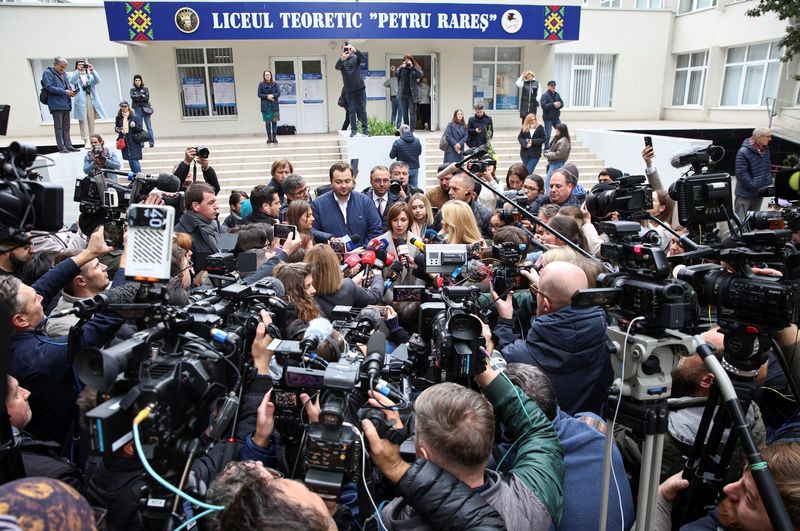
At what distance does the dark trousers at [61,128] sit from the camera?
472 inches

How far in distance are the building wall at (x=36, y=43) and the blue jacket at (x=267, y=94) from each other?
21.7 feet

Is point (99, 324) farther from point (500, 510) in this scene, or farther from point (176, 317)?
point (500, 510)

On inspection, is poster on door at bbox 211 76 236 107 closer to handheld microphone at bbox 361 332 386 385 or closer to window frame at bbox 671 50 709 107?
handheld microphone at bbox 361 332 386 385

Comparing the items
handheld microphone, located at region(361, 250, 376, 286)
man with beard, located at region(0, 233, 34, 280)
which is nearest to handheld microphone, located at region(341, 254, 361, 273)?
handheld microphone, located at region(361, 250, 376, 286)

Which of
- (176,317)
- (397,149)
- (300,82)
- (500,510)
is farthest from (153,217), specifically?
(300,82)

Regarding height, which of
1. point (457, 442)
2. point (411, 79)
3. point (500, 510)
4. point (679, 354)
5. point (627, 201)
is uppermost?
point (411, 79)

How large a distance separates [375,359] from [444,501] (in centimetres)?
66

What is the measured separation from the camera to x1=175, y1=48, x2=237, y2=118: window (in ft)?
54.1

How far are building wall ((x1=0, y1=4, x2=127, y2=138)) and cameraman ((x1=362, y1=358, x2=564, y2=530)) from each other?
1817cm

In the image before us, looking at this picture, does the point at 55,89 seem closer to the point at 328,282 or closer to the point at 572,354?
the point at 328,282

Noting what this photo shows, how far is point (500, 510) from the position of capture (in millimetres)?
1837

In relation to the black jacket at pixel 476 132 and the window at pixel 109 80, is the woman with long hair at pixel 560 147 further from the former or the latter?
the window at pixel 109 80

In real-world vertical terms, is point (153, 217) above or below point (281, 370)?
above

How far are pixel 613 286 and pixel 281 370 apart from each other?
153 cm
